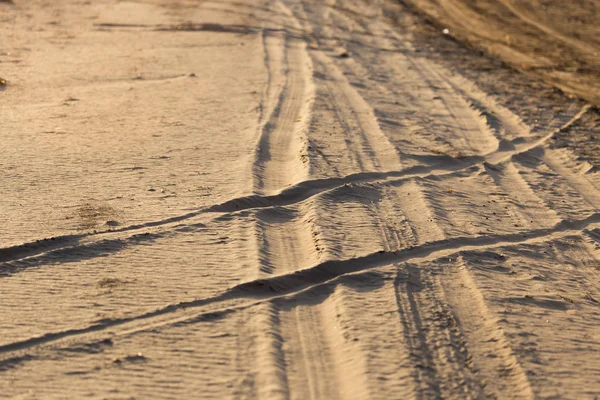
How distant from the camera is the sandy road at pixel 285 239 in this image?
4.09 m

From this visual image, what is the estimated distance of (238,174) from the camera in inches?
254

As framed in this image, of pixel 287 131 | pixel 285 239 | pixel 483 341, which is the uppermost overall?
pixel 483 341

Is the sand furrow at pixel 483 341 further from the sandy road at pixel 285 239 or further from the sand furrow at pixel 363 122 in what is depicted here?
the sand furrow at pixel 363 122

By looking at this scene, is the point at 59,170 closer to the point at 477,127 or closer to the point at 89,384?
the point at 89,384

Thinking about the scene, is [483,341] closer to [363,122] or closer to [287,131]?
[287,131]

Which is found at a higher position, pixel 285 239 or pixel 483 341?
pixel 483 341

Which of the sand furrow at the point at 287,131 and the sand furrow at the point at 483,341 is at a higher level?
the sand furrow at the point at 483,341

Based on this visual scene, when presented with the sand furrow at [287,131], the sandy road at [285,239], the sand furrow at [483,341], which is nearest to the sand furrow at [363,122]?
the sandy road at [285,239]

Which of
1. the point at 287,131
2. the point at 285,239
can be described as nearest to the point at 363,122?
the point at 287,131

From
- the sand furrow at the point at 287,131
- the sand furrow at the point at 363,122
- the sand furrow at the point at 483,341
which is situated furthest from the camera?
the sand furrow at the point at 363,122

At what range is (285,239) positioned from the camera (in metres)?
5.45

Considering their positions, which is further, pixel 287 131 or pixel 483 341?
pixel 287 131

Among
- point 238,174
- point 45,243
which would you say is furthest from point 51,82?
point 45,243

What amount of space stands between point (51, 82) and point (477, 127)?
4.74 m
